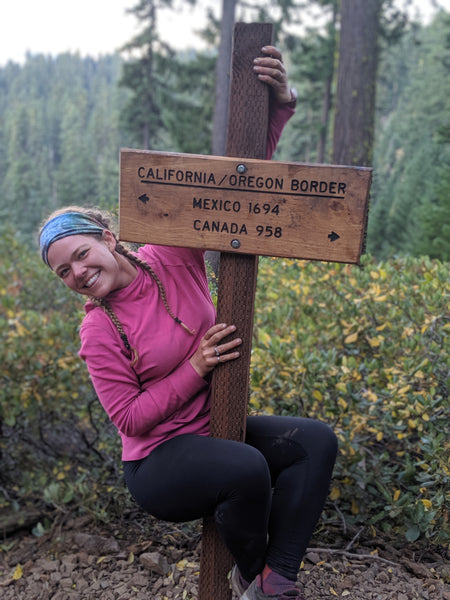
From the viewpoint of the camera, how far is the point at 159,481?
6.49 ft

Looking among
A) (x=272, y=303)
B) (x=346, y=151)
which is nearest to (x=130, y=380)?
(x=272, y=303)

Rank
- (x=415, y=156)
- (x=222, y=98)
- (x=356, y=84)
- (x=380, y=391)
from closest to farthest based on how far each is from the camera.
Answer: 1. (x=380, y=391)
2. (x=356, y=84)
3. (x=222, y=98)
4. (x=415, y=156)

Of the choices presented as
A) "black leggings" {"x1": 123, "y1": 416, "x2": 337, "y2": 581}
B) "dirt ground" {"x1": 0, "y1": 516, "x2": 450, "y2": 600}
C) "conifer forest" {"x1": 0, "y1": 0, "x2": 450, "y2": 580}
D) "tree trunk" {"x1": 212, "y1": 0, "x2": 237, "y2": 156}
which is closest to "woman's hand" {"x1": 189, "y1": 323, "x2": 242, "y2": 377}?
"black leggings" {"x1": 123, "y1": 416, "x2": 337, "y2": 581}

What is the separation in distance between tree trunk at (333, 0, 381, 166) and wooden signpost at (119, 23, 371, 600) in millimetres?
5109

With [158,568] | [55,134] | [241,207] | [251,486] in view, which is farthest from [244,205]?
[55,134]

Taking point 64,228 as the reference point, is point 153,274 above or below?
below

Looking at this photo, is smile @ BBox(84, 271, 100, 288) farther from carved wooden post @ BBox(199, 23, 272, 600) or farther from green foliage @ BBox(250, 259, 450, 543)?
green foliage @ BBox(250, 259, 450, 543)

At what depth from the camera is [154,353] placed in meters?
2.01

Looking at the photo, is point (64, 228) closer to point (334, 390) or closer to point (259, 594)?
point (259, 594)

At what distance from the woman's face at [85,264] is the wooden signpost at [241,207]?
0.13 metres

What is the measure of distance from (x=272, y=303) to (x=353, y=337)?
1072 mm

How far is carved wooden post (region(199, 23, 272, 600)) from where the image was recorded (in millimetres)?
1947

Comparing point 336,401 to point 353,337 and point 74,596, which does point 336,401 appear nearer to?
point 353,337

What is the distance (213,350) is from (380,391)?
135 centimetres
